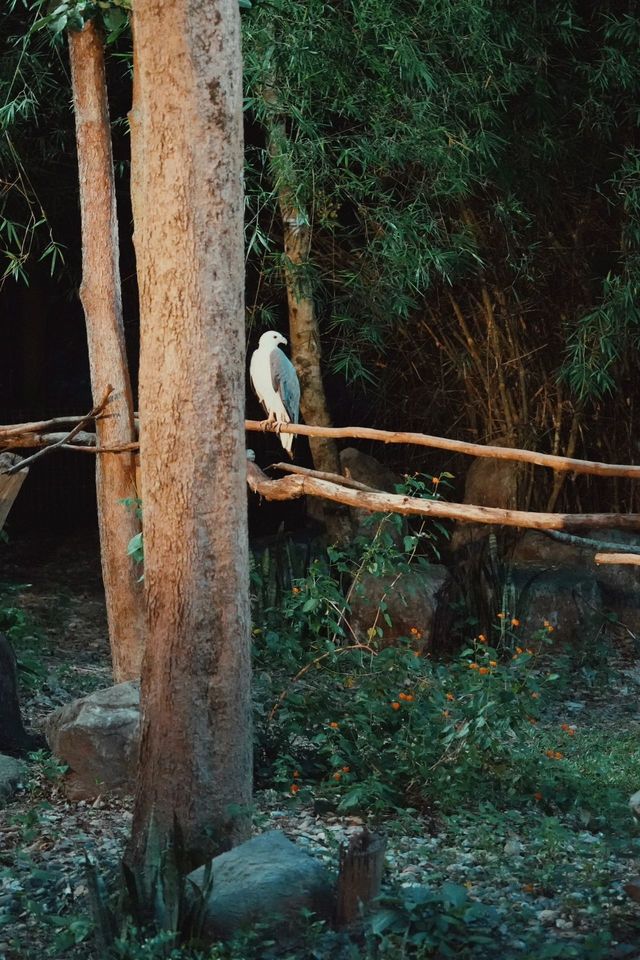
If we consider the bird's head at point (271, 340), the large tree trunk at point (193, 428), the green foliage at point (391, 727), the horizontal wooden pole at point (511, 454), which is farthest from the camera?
the bird's head at point (271, 340)

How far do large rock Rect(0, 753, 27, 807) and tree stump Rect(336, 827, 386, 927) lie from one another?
158cm

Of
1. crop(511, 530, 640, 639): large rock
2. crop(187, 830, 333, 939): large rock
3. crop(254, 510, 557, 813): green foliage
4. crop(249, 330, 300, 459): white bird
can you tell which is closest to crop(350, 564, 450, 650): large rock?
→ crop(511, 530, 640, 639): large rock

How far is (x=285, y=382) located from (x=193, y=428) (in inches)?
111

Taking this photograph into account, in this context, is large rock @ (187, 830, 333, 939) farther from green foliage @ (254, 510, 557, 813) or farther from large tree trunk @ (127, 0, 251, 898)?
green foliage @ (254, 510, 557, 813)

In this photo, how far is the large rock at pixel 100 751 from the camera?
385 centimetres

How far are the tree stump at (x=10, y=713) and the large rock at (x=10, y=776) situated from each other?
0.56 ft

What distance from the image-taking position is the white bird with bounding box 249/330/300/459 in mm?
5801

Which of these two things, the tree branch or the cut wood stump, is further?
the cut wood stump

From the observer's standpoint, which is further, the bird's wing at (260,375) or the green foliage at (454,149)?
the bird's wing at (260,375)

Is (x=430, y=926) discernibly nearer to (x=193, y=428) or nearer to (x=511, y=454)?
(x=193, y=428)

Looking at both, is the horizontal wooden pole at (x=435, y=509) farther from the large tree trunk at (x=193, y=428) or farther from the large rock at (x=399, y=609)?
the large rock at (x=399, y=609)

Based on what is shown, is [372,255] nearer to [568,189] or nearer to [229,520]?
[568,189]

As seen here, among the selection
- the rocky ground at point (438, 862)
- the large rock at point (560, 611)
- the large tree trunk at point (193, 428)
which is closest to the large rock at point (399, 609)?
the large rock at point (560, 611)

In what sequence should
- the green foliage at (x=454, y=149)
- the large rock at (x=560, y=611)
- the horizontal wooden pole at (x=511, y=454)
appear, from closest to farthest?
the horizontal wooden pole at (x=511, y=454), the green foliage at (x=454, y=149), the large rock at (x=560, y=611)
